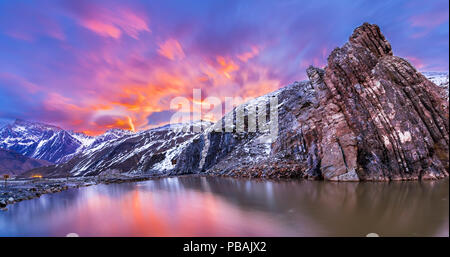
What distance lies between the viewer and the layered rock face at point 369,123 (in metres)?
19.9

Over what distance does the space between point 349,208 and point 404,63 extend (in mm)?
22933

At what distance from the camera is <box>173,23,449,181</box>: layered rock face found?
19.9 m

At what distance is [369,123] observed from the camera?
26781mm

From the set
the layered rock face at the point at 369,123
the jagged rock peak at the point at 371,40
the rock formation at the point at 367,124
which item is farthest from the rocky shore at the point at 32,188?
the jagged rock peak at the point at 371,40

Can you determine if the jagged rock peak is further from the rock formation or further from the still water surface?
the still water surface

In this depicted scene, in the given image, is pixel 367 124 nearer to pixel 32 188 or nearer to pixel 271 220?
pixel 271 220

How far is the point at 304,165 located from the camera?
120 feet

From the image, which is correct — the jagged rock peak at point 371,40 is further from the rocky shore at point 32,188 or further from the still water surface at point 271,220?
the rocky shore at point 32,188

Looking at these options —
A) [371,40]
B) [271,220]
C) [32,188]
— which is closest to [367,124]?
[371,40]

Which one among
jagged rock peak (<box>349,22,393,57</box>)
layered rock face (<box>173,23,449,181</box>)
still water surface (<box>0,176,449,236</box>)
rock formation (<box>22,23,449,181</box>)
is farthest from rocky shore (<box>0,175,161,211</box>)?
jagged rock peak (<box>349,22,393,57</box>)

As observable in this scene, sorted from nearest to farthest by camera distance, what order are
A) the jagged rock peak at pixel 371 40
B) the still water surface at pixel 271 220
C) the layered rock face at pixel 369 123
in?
the still water surface at pixel 271 220, the layered rock face at pixel 369 123, the jagged rock peak at pixel 371 40

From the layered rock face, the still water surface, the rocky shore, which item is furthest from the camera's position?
the rocky shore
